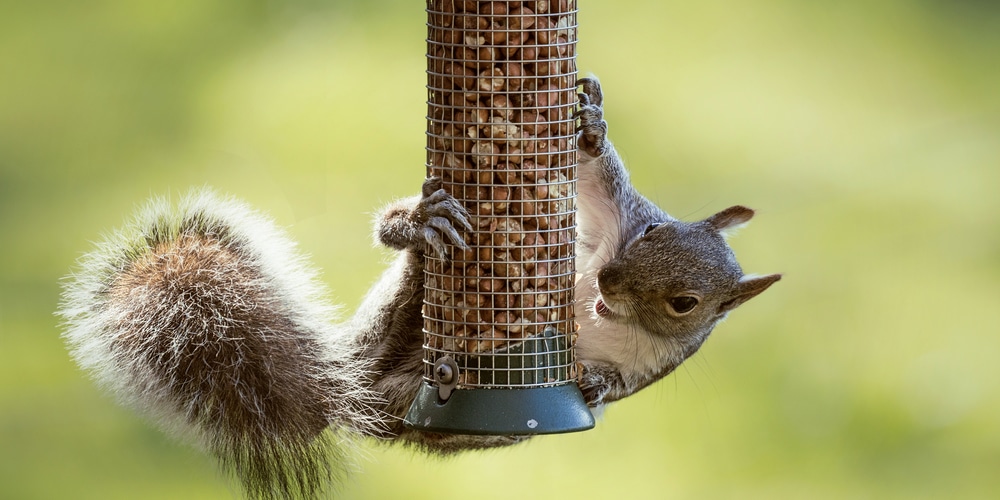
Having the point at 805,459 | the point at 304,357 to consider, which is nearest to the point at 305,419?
the point at 304,357

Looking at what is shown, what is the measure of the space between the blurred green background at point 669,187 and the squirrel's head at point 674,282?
81.3 inches

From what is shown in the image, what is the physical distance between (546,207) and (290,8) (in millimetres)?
4169

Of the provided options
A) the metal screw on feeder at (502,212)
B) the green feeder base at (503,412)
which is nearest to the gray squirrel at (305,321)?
the metal screw on feeder at (502,212)

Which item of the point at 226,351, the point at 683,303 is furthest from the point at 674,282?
the point at 226,351

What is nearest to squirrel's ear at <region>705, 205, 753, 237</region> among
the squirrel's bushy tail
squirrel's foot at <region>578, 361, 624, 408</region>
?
squirrel's foot at <region>578, 361, 624, 408</region>

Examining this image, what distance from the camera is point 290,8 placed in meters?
6.64

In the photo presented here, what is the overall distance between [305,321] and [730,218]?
3.12ft

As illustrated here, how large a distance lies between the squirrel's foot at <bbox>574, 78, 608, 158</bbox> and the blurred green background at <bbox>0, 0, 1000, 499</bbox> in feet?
7.14

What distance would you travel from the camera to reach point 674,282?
9.80ft

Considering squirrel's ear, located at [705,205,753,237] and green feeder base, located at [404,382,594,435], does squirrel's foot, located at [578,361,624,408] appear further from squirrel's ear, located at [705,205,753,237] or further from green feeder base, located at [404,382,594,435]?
squirrel's ear, located at [705,205,753,237]

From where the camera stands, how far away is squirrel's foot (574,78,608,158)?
3006 mm

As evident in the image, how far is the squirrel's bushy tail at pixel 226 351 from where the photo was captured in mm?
2893

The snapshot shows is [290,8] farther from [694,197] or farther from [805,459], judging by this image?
[805,459]

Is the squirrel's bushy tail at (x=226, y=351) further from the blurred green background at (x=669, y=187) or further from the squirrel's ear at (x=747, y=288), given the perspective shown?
the blurred green background at (x=669, y=187)
